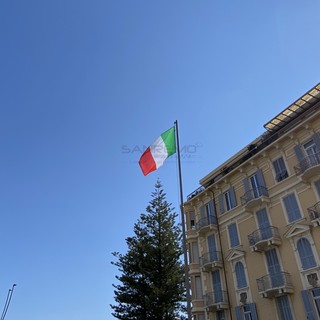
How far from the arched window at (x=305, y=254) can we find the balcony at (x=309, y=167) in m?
3.88

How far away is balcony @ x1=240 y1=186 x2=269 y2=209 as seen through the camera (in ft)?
70.4

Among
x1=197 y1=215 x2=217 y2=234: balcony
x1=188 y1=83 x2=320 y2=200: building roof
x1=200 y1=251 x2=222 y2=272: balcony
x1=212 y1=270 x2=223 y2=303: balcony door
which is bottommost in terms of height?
x1=212 y1=270 x2=223 y2=303: balcony door

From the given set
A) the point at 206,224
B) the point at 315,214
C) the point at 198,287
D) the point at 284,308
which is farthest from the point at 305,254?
the point at 198,287

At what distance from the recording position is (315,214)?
59.5 feet

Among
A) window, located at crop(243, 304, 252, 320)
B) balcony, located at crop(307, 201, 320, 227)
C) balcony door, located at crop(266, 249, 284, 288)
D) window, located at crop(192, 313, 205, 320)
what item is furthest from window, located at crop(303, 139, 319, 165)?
window, located at crop(192, 313, 205, 320)

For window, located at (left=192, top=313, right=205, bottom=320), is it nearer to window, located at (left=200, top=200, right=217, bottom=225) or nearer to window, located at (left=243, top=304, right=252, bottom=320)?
window, located at (left=243, top=304, right=252, bottom=320)

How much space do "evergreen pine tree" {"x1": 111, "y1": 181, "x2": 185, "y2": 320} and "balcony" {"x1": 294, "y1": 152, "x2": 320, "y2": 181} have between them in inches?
588

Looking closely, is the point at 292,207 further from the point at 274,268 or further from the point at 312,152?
the point at 274,268

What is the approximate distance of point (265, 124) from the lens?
23750mm

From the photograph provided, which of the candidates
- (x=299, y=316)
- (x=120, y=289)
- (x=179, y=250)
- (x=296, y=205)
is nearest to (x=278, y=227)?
(x=296, y=205)

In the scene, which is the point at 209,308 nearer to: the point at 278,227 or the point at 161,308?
the point at 161,308

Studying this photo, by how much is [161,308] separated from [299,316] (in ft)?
41.6

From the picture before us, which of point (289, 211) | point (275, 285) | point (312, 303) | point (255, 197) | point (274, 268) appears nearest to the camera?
point (312, 303)

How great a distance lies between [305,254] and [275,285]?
8.51 feet
